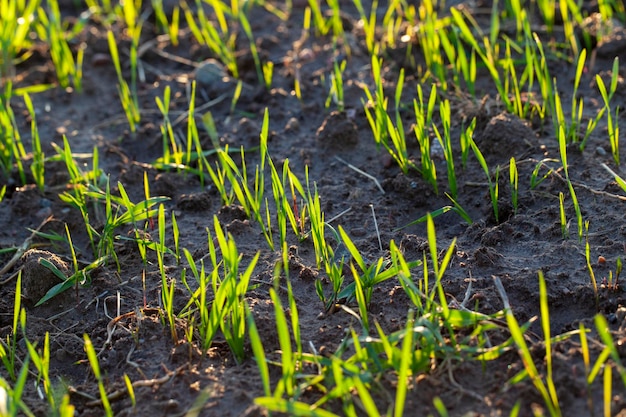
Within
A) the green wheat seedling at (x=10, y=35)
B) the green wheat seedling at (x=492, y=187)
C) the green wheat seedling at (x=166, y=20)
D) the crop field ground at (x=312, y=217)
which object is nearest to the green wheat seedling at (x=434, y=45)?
the crop field ground at (x=312, y=217)

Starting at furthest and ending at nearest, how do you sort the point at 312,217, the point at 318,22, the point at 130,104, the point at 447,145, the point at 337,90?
the point at 318,22 → the point at 130,104 → the point at 337,90 → the point at 447,145 → the point at 312,217

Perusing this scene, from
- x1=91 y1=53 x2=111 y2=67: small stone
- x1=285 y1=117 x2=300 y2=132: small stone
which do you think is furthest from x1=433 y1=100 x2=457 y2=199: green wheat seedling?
x1=91 y1=53 x2=111 y2=67: small stone

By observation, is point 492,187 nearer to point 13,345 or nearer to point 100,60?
point 13,345

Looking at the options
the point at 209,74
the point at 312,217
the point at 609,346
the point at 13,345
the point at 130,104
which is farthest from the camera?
the point at 209,74

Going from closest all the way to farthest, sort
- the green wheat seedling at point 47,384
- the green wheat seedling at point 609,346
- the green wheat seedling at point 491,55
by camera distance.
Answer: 1. the green wheat seedling at point 609,346
2. the green wheat seedling at point 47,384
3. the green wheat seedling at point 491,55

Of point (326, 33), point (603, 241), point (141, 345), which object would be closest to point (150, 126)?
point (326, 33)

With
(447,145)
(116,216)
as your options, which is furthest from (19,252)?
(447,145)

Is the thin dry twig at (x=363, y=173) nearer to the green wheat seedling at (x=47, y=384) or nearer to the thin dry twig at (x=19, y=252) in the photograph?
the thin dry twig at (x=19, y=252)

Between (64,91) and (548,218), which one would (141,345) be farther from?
(64,91)

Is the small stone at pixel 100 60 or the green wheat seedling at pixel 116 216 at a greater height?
the small stone at pixel 100 60

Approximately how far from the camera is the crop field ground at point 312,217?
1.68 meters

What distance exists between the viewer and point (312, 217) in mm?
1997

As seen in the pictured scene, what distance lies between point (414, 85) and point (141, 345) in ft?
4.86

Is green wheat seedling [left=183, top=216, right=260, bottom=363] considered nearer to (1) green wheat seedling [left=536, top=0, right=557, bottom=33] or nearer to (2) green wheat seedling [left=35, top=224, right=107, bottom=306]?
(2) green wheat seedling [left=35, top=224, right=107, bottom=306]
